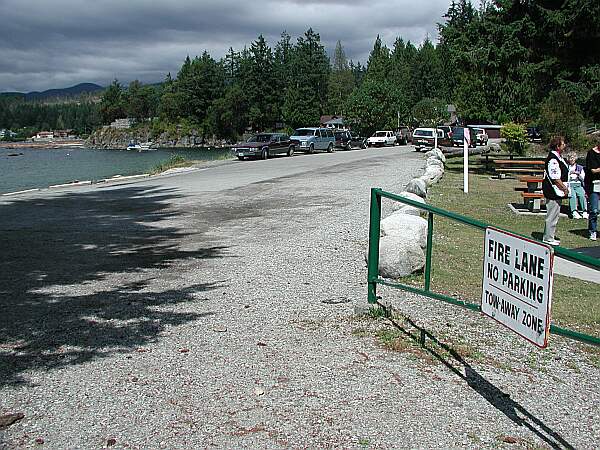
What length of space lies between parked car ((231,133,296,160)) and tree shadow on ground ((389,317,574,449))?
32.5m

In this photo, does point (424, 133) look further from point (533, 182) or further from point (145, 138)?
point (145, 138)

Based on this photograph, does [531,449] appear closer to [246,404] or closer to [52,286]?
[246,404]

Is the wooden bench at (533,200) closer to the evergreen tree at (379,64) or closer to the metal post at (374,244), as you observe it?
the metal post at (374,244)

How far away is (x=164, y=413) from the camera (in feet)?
13.8

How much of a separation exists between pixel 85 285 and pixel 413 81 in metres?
122

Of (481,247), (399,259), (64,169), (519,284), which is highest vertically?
(519,284)

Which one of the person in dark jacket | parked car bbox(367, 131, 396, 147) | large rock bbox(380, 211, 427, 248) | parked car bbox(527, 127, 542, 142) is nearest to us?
large rock bbox(380, 211, 427, 248)

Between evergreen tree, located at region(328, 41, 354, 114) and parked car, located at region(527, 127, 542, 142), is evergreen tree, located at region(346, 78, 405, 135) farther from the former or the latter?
parked car, located at region(527, 127, 542, 142)

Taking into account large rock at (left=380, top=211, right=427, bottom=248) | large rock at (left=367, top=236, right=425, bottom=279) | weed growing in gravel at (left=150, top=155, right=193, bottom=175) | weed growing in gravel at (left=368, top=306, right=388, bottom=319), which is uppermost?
large rock at (left=380, top=211, right=427, bottom=248)

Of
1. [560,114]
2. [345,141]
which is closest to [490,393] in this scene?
[560,114]

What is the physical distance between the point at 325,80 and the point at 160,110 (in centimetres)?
3903

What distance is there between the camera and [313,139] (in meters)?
46.6

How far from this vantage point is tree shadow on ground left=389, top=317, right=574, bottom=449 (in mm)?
3988

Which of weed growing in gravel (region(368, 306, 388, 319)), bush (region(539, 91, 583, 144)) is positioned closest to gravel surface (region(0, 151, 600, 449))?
weed growing in gravel (region(368, 306, 388, 319))
